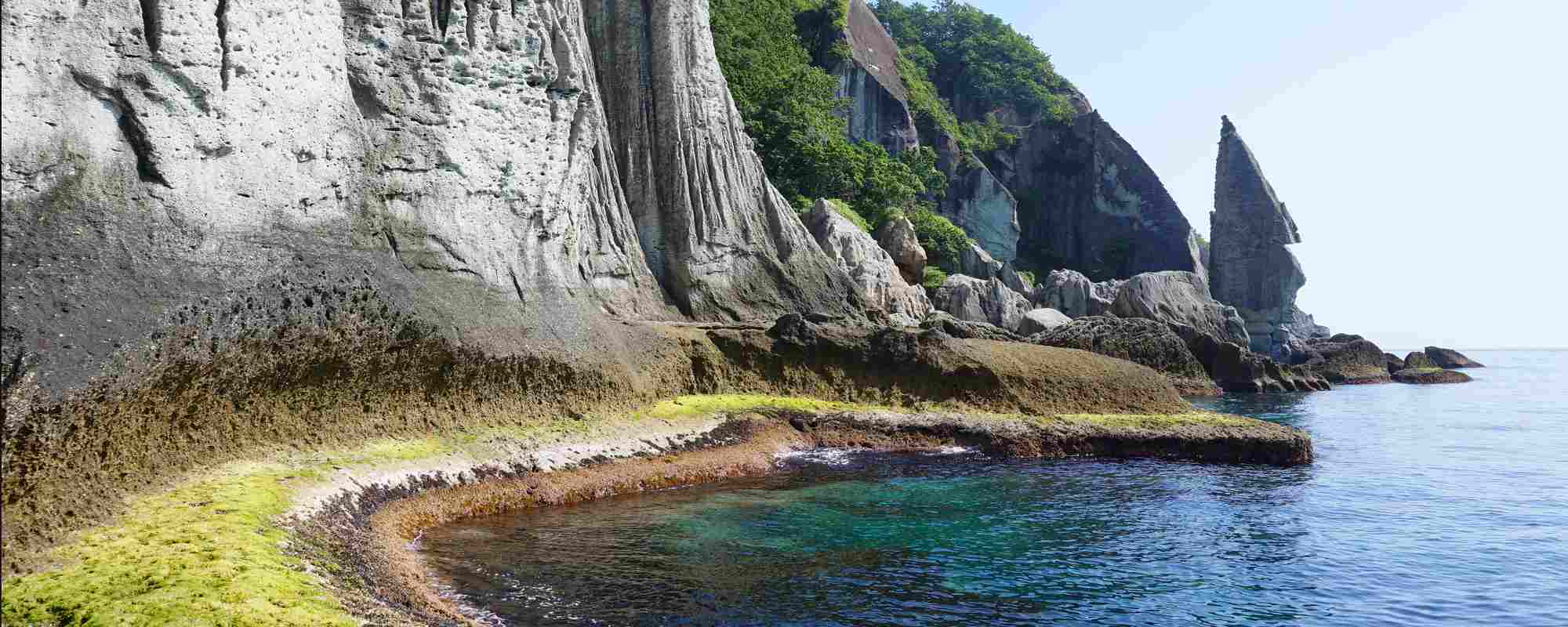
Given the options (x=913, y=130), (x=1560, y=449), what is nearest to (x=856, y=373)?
(x=1560, y=449)

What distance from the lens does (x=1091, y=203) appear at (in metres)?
67.4

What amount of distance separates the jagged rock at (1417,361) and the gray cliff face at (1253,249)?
5.88 metres

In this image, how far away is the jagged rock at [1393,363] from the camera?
177 feet

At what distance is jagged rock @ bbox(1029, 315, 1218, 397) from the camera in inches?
1432

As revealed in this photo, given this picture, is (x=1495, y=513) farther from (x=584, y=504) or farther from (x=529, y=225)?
(x=529, y=225)

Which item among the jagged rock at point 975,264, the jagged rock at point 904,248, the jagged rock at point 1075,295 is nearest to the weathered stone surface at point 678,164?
the jagged rock at point 904,248

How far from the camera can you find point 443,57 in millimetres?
16797

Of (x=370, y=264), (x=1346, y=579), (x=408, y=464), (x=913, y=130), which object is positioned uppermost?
(x=913, y=130)

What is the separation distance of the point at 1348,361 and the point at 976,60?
115ft

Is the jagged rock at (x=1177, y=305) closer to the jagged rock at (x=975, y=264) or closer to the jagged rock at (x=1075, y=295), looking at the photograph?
the jagged rock at (x=1075, y=295)

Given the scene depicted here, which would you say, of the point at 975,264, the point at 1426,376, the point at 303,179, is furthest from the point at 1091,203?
the point at 303,179

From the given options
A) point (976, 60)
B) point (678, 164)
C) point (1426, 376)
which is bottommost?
point (1426, 376)

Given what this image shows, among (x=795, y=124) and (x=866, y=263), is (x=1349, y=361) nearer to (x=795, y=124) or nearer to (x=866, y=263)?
(x=866, y=263)

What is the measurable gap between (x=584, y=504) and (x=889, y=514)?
191 inches
